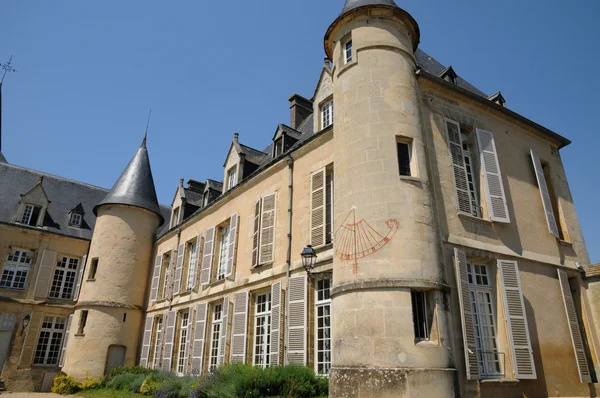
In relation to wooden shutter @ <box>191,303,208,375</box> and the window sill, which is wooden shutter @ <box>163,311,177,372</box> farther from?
the window sill

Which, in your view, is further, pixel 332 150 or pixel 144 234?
pixel 144 234

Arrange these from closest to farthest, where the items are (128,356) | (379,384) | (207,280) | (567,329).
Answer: (379,384) → (567,329) → (207,280) → (128,356)

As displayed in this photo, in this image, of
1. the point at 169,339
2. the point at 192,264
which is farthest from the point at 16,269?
the point at 192,264

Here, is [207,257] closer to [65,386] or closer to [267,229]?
[267,229]

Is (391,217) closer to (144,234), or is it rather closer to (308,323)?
(308,323)

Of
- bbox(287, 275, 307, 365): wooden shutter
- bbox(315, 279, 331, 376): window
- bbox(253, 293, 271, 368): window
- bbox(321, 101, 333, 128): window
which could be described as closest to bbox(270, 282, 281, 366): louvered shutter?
bbox(287, 275, 307, 365): wooden shutter

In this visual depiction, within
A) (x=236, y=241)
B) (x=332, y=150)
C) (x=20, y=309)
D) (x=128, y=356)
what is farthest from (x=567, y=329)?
(x=20, y=309)

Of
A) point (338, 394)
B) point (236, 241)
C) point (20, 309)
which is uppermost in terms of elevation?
point (236, 241)

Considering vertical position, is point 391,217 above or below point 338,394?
above

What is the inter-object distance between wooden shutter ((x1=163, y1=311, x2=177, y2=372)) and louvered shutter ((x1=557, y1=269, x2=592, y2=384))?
11.1 metres

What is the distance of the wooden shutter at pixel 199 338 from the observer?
37.6ft

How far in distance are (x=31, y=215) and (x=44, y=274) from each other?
2.74 metres

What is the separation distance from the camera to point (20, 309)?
16359 mm

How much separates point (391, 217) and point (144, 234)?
13596 millimetres
